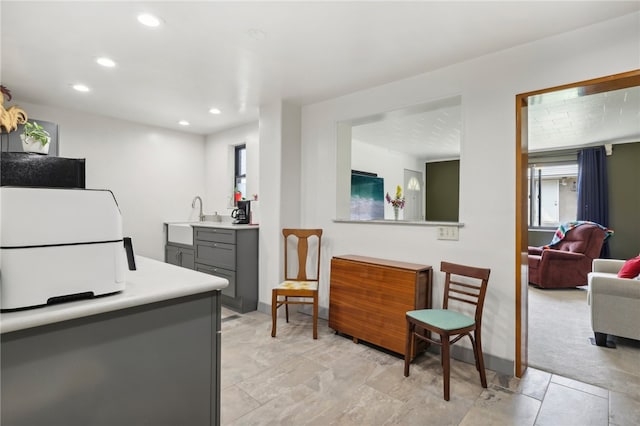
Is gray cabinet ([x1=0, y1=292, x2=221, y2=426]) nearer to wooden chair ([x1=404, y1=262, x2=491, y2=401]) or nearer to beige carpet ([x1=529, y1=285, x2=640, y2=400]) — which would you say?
wooden chair ([x1=404, y1=262, x2=491, y2=401])

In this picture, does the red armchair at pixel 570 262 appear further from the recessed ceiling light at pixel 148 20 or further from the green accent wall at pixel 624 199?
the recessed ceiling light at pixel 148 20

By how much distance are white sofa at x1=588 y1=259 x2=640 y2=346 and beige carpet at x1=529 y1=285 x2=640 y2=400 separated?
0.57 feet

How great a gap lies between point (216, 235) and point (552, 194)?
7.05 meters

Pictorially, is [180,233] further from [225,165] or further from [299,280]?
[299,280]

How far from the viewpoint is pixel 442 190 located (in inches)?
316

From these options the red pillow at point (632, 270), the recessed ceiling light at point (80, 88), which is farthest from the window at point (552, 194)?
the recessed ceiling light at point (80, 88)

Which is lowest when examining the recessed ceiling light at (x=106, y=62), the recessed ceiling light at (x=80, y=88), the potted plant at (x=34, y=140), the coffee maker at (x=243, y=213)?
the coffee maker at (x=243, y=213)

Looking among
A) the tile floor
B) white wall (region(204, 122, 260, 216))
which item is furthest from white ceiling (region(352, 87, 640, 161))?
the tile floor

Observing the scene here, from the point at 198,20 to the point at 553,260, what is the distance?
226 inches

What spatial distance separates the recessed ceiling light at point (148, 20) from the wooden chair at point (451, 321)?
2607mm

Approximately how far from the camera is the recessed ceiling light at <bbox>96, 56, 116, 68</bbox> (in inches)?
105

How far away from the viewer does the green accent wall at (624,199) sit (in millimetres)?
5840

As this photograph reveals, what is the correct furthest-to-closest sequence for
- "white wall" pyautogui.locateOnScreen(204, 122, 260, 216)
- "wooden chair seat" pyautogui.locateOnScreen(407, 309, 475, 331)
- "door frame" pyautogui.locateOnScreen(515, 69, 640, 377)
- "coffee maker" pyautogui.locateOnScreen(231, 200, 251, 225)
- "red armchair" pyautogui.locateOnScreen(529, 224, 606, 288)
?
1. "red armchair" pyautogui.locateOnScreen(529, 224, 606, 288)
2. "white wall" pyautogui.locateOnScreen(204, 122, 260, 216)
3. "coffee maker" pyautogui.locateOnScreen(231, 200, 251, 225)
4. "door frame" pyautogui.locateOnScreen(515, 69, 640, 377)
5. "wooden chair seat" pyautogui.locateOnScreen(407, 309, 475, 331)

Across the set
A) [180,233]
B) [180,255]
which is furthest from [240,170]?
[180,255]
